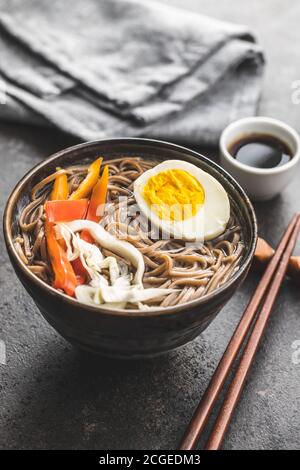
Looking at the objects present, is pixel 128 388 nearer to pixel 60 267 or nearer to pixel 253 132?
pixel 60 267

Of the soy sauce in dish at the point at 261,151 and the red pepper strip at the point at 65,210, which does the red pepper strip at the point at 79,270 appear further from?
the soy sauce in dish at the point at 261,151

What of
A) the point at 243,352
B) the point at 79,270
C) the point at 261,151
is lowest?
the point at 243,352

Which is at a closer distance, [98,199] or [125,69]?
[98,199]

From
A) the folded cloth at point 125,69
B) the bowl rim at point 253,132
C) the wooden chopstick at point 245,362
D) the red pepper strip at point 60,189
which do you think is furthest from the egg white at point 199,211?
the folded cloth at point 125,69

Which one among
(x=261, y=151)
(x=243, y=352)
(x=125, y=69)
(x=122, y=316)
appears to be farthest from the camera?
(x=125, y=69)

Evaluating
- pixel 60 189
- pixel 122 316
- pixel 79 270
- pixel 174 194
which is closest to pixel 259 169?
pixel 174 194

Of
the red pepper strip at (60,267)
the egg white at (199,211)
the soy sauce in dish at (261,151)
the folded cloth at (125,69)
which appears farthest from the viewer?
the folded cloth at (125,69)
